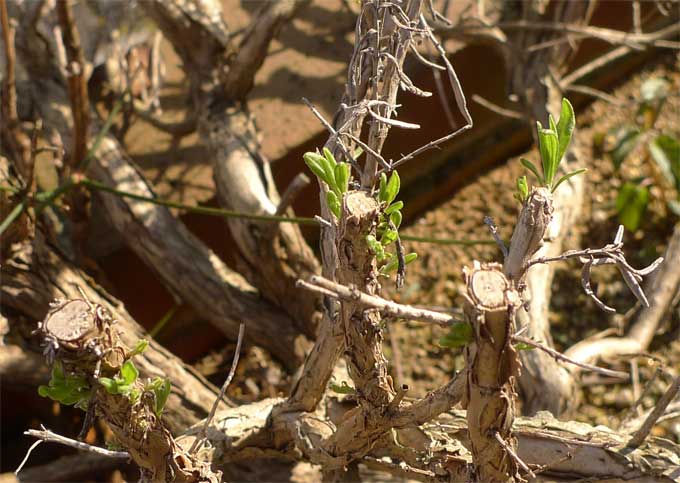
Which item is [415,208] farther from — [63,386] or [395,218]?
[63,386]

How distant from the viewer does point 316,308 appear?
152 cm

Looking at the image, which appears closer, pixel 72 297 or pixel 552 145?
pixel 552 145

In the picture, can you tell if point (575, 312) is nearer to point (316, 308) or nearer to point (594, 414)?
point (594, 414)

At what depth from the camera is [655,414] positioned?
1.01 meters

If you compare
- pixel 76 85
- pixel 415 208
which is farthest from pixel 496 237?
pixel 415 208

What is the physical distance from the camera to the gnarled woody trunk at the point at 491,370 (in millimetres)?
611

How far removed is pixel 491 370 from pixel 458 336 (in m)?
0.04

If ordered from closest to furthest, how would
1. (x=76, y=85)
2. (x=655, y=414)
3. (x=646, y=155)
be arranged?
(x=655, y=414), (x=76, y=85), (x=646, y=155)

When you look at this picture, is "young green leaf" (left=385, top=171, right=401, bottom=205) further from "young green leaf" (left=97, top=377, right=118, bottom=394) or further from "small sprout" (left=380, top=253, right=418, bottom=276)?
"young green leaf" (left=97, top=377, right=118, bottom=394)

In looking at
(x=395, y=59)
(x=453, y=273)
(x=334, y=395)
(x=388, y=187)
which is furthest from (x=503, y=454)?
(x=453, y=273)

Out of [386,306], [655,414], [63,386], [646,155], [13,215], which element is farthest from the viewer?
[646,155]

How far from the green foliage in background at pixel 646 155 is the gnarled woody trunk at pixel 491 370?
1422mm

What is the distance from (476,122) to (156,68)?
952 millimetres

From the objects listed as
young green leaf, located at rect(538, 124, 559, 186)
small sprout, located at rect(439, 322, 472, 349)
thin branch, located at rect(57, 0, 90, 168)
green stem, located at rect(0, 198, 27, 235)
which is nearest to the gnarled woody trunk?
small sprout, located at rect(439, 322, 472, 349)
